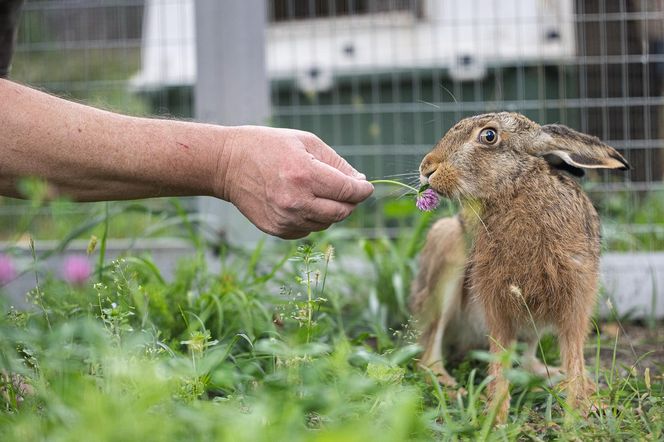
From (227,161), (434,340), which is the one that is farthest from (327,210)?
(434,340)

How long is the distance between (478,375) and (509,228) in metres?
0.69

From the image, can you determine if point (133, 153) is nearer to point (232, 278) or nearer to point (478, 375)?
point (232, 278)

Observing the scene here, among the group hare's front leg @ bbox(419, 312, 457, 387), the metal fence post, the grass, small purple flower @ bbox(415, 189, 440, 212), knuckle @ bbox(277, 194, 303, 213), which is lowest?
hare's front leg @ bbox(419, 312, 457, 387)

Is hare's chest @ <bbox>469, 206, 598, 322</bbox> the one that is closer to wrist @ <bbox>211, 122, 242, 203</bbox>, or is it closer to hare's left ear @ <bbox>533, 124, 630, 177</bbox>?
hare's left ear @ <bbox>533, 124, 630, 177</bbox>

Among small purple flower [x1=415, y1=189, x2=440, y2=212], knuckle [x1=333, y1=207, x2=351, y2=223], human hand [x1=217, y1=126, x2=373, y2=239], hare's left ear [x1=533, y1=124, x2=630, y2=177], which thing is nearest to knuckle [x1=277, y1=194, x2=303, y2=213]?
human hand [x1=217, y1=126, x2=373, y2=239]

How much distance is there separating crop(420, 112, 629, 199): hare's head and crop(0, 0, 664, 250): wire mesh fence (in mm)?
2001

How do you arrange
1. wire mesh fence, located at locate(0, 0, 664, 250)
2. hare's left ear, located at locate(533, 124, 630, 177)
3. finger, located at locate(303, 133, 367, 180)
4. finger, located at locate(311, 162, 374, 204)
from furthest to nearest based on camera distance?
wire mesh fence, located at locate(0, 0, 664, 250) → hare's left ear, located at locate(533, 124, 630, 177) → finger, located at locate(303, 133, 367, 180) → finger, located at locate(311, 162, 374, 204)

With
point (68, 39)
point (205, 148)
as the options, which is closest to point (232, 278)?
point (205, 148)

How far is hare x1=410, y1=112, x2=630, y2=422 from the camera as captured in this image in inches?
115

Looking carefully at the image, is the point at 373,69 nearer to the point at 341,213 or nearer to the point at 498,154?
the point at 498,154

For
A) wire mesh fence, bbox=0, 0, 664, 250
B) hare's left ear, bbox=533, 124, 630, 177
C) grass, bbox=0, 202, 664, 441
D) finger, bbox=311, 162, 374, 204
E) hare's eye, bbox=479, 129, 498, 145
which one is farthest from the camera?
wire mesh fence, bbox=0, 0, 664, 250

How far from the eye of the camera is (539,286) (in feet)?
9.54

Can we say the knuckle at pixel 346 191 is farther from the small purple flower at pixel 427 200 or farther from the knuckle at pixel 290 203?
Result: the small purple flower at pixel 427 200

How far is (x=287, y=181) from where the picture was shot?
2639 mm
